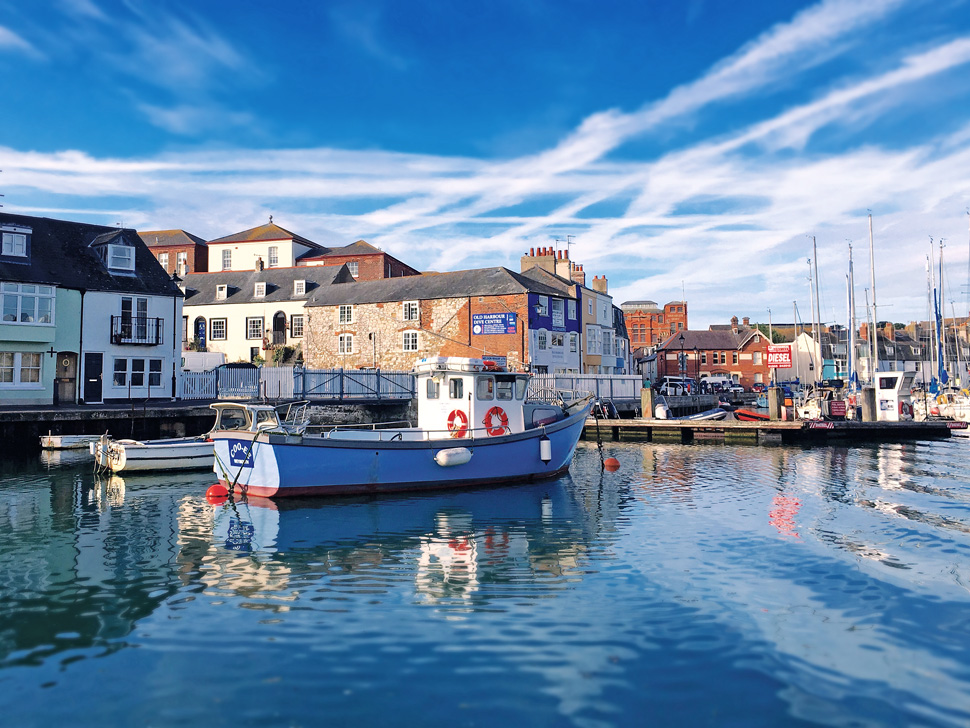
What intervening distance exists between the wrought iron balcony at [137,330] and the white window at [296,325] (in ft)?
57.9

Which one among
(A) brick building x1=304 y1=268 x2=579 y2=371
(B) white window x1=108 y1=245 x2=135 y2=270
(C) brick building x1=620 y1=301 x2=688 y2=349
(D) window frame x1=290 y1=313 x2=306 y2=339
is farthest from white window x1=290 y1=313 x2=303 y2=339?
(C) brick building x1=620 y1=301 x2=688 y2=349

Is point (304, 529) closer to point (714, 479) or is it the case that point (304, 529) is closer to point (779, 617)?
point (779, 617)

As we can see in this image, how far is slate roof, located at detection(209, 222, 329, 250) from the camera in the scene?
66.8 meters

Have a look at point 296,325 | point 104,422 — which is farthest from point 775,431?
point 296,325

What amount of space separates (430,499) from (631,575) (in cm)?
793

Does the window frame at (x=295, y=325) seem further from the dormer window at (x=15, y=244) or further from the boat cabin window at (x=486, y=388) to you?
the boat cabin window at (x=486, y=388)

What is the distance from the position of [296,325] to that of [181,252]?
25778 mm

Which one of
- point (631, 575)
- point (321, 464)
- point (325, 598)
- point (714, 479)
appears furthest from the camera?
point (714, 479)

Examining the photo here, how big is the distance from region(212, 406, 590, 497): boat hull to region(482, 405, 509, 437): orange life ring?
69 centimetres

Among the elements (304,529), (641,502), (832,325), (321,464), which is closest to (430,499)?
(321,464)

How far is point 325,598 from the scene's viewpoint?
29.9ft

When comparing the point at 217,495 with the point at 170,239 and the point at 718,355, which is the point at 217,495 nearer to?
the point at 170,239

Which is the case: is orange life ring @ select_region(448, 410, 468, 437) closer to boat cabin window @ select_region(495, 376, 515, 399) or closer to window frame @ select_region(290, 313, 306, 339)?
boat cabin window @ select_region(495, 376, 515, 399)

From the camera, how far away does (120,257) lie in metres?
33.3
